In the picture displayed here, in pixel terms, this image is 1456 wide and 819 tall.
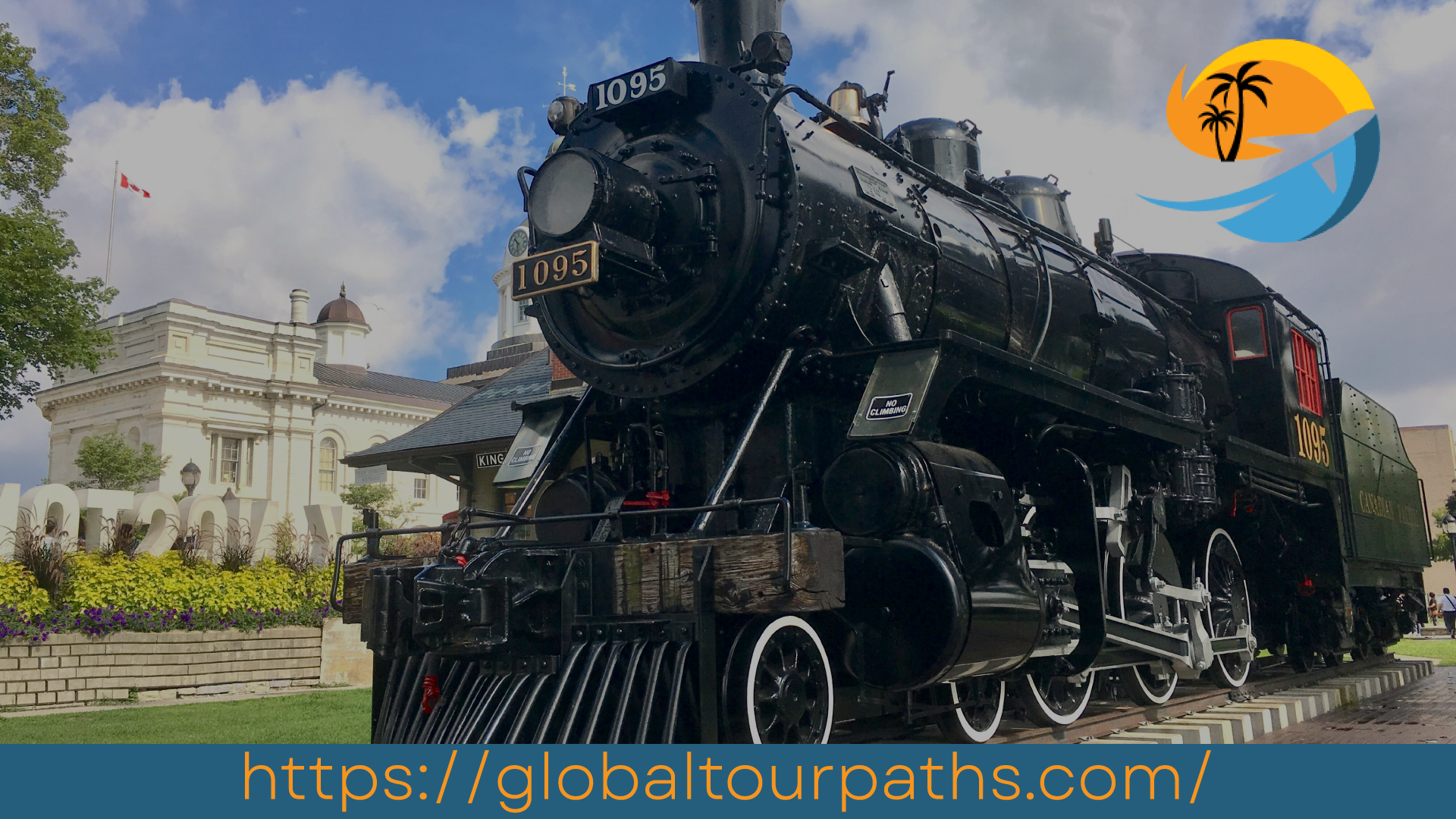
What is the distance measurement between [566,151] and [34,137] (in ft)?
51.0

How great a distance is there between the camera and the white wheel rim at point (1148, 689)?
23.5ft

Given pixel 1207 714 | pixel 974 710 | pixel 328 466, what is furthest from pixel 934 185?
pixel 328 466

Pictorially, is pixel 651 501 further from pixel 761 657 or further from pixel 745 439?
pixel 761 657

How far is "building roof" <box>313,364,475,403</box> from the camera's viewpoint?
6325 cm

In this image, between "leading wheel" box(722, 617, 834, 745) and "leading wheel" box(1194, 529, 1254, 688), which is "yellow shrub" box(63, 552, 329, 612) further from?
"leading wheel" box(1194, 529, 1254, 688)

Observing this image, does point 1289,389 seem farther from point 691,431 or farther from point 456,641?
point 456,641

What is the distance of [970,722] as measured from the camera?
5.61 m

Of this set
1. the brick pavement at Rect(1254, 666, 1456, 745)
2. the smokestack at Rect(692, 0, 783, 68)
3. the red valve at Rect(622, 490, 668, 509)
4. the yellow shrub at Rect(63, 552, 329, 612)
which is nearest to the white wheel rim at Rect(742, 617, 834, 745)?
the red valve at Rect(622, 490, 668, 509)

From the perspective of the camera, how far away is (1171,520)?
7.31 metres

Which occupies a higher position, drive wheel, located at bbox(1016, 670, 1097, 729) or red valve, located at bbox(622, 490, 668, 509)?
red valve, located at bbox(622, 490, 668, 509)

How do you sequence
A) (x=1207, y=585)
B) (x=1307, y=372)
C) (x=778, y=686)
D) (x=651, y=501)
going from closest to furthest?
(x=778, y=686)
(x=651, y=501)
(x=1207, y=585)
(x=1307, y=372)

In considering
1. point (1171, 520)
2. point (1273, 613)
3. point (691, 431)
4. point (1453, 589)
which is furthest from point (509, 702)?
point (1453, 589)

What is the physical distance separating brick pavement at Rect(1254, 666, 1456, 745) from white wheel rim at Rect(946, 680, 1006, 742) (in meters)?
1.33

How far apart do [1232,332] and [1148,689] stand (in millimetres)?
3294
